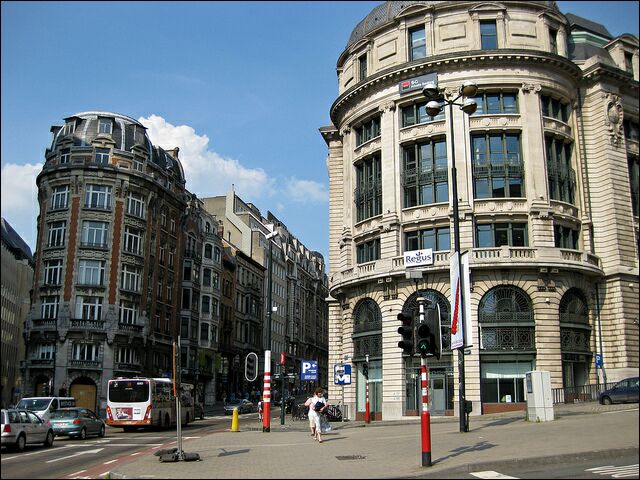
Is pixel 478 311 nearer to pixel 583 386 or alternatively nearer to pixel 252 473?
pixel 583 386

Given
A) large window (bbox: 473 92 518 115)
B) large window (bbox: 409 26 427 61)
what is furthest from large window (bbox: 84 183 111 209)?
large window (bbox: 473 92 518 115)

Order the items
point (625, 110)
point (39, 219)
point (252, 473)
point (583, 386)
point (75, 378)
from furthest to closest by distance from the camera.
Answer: point (39, 219) < point (75, 378) < point (625, 110) < point (583, 386) < point (252, 473)

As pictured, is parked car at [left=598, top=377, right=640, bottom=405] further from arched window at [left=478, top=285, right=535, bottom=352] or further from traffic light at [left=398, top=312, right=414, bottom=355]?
traffic light at [left=398, top=312, right=414, bottom=355]

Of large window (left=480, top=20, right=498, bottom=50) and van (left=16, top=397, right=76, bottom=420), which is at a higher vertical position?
large window (left=480, top=20, right=498, bottom=50)

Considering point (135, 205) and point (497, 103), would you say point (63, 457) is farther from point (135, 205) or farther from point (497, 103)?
point (135, 205)

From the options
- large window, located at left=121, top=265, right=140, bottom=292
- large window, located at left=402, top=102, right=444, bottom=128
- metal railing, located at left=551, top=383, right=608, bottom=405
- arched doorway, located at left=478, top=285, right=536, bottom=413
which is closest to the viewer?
metal railing, located at left=551, top=383, right=608, bottom=405

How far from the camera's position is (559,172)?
144 feet

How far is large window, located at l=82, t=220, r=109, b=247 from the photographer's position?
208ft

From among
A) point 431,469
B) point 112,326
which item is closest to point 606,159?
point 431,469

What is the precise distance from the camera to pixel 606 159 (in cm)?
4444

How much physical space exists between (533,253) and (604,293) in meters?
6.45

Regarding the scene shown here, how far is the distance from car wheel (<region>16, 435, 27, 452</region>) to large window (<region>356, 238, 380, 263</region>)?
2654 cm

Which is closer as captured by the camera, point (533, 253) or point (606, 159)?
point (533, 253)

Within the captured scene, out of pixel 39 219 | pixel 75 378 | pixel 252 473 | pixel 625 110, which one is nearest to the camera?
pixel 252 473
